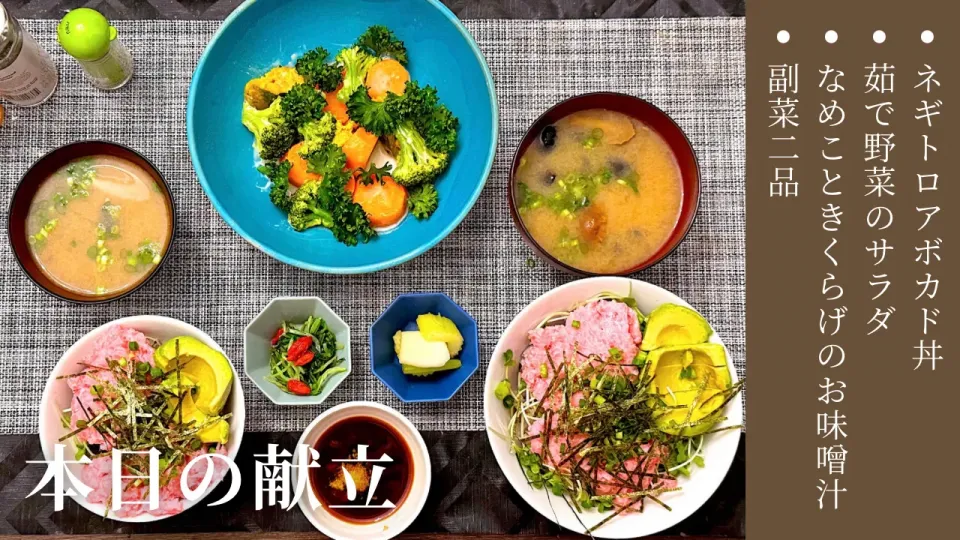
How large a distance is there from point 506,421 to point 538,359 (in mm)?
204

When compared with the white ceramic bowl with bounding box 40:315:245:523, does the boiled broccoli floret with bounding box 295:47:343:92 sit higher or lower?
higher

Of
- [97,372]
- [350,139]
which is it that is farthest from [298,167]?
[97,372]

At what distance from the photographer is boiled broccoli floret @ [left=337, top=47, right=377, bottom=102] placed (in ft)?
7.34

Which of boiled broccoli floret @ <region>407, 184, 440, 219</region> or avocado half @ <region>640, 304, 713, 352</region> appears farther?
boiled broccoli floret @ <region>407, 184, 440, 219</region>

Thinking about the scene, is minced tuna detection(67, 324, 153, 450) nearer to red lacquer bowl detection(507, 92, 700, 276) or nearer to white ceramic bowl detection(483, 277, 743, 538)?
white ceramic bowl detection(483, 277, 743, 538)

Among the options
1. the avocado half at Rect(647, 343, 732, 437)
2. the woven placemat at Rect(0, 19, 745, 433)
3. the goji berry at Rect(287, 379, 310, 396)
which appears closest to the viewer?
the avocado half at Rect(647, 343, 732, 437)

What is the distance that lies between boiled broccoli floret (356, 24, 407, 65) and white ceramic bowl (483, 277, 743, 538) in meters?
0.88

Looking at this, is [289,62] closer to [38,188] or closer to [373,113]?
[373,113]

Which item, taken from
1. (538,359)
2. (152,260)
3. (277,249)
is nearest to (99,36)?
(152,260)

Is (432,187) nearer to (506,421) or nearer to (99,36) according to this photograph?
(506,421)

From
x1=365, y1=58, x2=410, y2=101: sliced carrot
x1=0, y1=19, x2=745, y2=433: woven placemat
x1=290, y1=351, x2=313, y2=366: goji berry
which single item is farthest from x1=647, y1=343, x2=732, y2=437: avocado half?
x1=365, y1=58, x2=410, y2=101: sliced carrot

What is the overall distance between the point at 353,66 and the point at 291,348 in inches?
34.0

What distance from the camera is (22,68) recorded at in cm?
221

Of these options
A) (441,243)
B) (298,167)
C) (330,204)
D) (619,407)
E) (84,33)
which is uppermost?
(84,33)
